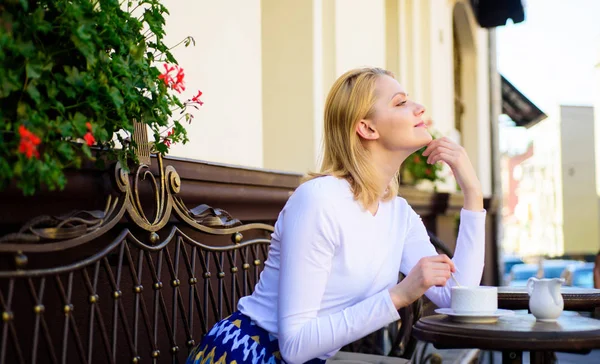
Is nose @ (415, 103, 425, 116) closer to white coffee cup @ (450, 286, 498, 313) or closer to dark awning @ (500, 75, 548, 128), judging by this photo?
white coffee cup @ (450, 286, 498, 313)

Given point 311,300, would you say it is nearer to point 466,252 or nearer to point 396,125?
point 396,125

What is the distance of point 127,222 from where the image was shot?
2029 mm

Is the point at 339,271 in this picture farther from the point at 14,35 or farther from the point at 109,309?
the point at 14,35

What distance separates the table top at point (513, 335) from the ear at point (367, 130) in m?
0.53

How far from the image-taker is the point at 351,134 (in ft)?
7.06

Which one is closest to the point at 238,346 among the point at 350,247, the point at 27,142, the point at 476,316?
the point at 350,247

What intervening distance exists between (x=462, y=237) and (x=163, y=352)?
98 centimetres

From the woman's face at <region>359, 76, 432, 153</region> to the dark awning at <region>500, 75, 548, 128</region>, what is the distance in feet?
46.1

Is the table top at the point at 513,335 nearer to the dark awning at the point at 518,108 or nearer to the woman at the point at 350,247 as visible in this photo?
the woman at the point at 350,247

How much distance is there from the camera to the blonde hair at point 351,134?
2.10 meters

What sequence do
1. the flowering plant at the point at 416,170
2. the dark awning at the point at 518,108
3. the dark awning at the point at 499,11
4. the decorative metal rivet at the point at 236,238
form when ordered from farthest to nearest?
the dark awning at the point at 518,108
the dark awning at the point at 499,11
the flowering plant at the point at 416,170
the decorative metal rivet at the point at 236,238

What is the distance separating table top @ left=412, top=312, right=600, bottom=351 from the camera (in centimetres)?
178

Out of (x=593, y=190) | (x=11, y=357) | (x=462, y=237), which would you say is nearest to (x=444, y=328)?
(x=462, y=237)

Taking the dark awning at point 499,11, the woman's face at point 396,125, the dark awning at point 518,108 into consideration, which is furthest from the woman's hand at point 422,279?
the dark awning at point 518,108
